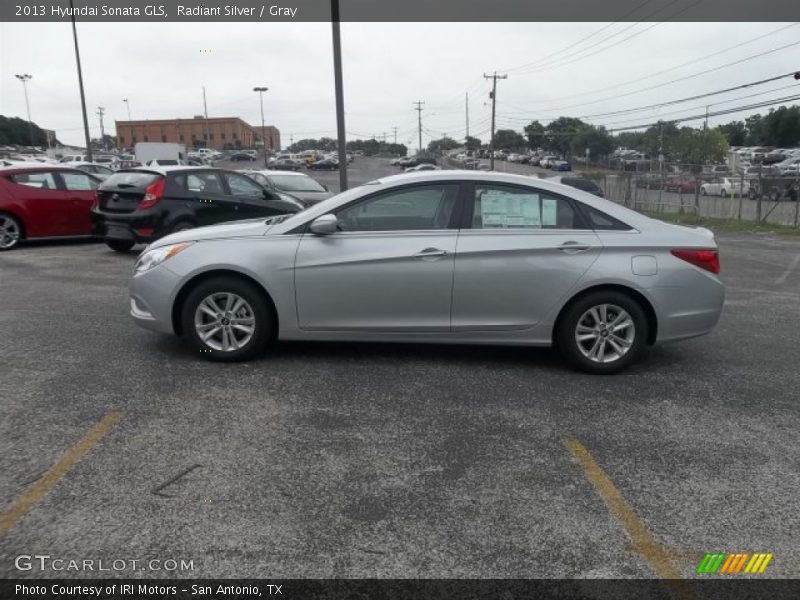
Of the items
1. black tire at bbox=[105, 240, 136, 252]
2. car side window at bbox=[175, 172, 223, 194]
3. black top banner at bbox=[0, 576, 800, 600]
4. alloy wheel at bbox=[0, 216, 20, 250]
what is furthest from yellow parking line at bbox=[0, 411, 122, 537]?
alloy wheel at bbox=[0, 216, 20, 250]

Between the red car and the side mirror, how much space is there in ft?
27.7

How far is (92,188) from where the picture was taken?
12.1 meters

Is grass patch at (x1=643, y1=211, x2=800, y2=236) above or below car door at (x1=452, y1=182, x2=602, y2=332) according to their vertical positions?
below

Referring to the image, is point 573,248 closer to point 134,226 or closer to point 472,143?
point 134,226

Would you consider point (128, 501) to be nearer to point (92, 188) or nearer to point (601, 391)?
point (601, 391)

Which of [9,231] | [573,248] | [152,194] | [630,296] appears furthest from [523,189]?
[9,231]

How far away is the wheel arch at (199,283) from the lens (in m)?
5.27

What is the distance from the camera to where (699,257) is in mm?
5273

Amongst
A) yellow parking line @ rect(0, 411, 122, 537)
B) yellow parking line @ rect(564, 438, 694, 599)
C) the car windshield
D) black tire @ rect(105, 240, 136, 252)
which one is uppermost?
the car windshield

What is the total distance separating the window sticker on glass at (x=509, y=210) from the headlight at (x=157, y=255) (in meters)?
2.42

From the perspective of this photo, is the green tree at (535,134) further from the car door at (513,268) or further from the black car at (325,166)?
the car door at (513,268)

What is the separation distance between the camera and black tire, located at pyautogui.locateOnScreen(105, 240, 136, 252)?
11.1 meters

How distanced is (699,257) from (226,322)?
3812 millimetres

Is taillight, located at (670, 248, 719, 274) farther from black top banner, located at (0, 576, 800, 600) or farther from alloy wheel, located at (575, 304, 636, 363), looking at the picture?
black top banner, located at (0, 576, 800, 600)
